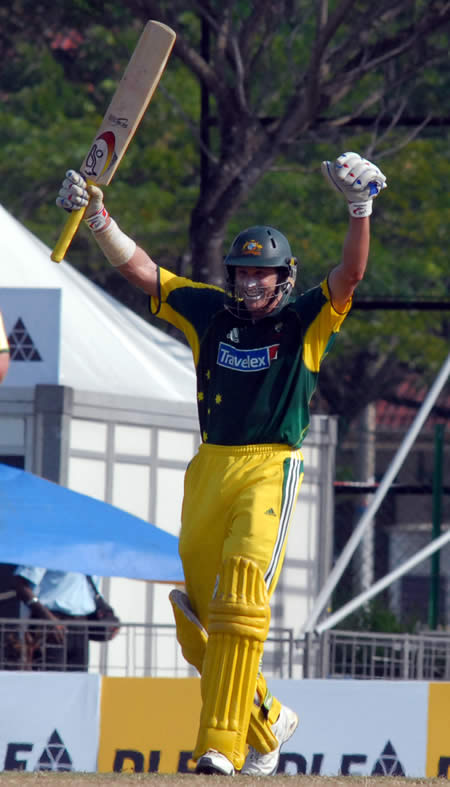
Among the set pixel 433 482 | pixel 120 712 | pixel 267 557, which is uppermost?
pixel 433 482

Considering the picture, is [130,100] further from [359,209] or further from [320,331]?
[320,331]

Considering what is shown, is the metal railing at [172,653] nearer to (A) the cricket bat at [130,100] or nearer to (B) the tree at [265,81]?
(A) the cricket bat at [130,100]

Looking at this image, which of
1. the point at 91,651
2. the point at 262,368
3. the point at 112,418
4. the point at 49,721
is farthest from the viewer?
the point at 112,418

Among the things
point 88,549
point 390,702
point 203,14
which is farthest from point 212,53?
point 390,702

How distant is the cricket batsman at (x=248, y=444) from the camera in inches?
201

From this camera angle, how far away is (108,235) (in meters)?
5.69

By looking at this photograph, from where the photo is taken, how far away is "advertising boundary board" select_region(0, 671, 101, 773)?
746 cm

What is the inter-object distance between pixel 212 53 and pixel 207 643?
37.5ft


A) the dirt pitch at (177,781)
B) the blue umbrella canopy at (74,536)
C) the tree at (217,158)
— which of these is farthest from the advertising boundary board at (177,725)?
the tree at (217,158)

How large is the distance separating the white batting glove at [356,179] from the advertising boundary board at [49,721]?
3.37 metres

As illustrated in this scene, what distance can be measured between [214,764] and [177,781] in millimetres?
259

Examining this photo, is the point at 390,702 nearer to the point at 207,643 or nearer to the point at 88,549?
the point at 88,549

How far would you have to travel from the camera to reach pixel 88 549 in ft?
29.6

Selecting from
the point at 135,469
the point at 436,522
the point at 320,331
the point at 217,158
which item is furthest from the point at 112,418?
the point at 217,158
